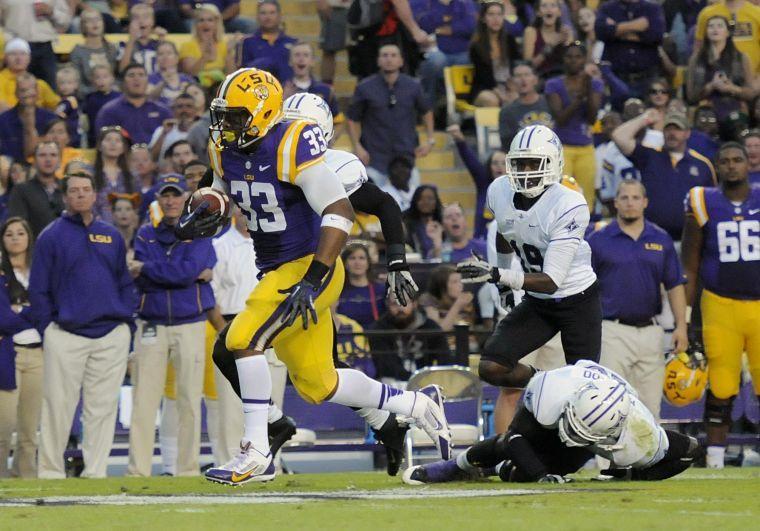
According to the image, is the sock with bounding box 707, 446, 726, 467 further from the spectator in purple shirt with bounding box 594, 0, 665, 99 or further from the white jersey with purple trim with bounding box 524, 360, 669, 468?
the spectator in purple shirt with bounding box 594, 0, 665, 99

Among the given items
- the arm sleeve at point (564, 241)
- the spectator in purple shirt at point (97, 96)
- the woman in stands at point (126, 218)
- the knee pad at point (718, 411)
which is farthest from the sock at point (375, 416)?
the spectator in purple shirt at point (97, 96)

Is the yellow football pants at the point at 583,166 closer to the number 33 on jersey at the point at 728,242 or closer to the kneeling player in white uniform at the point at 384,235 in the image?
the number 33 on jersey at the point at 728,242

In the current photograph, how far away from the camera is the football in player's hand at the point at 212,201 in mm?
7191

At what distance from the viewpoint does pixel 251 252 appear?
10180 mm

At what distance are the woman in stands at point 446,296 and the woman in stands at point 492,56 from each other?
3123 millimetres

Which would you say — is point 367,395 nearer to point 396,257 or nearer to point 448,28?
point 396,257

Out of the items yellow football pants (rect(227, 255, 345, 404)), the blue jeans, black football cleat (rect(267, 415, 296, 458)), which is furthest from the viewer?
the blue jeans

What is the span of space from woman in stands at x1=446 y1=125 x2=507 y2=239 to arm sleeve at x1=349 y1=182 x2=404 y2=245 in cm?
535

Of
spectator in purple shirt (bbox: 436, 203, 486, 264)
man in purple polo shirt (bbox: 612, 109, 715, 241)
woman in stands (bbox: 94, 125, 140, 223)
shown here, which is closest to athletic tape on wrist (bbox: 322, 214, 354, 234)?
woman in stands (bbox: 94, 125, 140, 223)

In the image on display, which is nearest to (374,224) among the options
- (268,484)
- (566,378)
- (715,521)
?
(268,484)

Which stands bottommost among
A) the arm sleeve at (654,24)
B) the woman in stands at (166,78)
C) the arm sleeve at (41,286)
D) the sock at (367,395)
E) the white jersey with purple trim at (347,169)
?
the sock at (367,395)

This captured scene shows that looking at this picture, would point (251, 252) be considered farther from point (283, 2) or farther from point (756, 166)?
point (283, 2)

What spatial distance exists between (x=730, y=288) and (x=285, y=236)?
388 centimetres

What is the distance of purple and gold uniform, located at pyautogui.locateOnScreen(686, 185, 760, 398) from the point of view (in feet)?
32.6
